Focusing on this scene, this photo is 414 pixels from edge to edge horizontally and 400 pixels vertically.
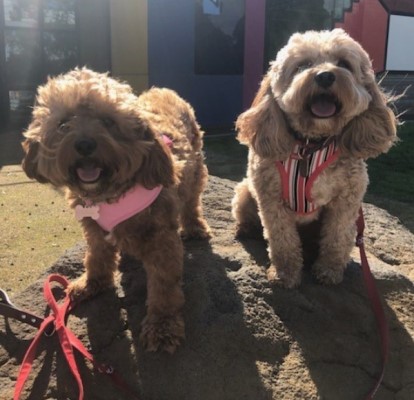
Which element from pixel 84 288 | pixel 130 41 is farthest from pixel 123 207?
pixel 130 41

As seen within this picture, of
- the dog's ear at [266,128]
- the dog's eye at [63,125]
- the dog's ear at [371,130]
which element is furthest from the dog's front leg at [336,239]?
the dog's eye at [63,125]

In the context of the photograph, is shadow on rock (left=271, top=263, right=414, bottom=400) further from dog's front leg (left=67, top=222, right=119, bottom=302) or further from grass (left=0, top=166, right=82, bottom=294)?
grass (left=0, top=166, right=82, bottom=294)

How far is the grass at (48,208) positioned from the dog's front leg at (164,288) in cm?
181

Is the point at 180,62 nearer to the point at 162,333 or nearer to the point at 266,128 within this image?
the point at 266,128

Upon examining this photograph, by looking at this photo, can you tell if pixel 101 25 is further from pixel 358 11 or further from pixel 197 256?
pixel 197 256

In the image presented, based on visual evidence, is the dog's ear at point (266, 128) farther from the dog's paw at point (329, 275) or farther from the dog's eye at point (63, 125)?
the dog's eye at point (63, 125)

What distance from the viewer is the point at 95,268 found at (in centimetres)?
303

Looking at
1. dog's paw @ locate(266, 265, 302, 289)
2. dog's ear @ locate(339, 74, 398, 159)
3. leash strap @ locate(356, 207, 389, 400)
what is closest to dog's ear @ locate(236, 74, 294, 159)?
dog's ear @ locate(339, 74, 398, 159)

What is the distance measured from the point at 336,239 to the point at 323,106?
0.86 metres

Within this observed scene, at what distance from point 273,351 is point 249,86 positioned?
32.5 ft

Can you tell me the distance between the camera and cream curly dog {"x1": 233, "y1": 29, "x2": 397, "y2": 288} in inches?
115

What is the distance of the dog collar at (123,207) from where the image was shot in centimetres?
267

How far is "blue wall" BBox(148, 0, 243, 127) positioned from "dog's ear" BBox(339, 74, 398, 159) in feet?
26.3

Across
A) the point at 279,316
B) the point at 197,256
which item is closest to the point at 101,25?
the point at 197,256
